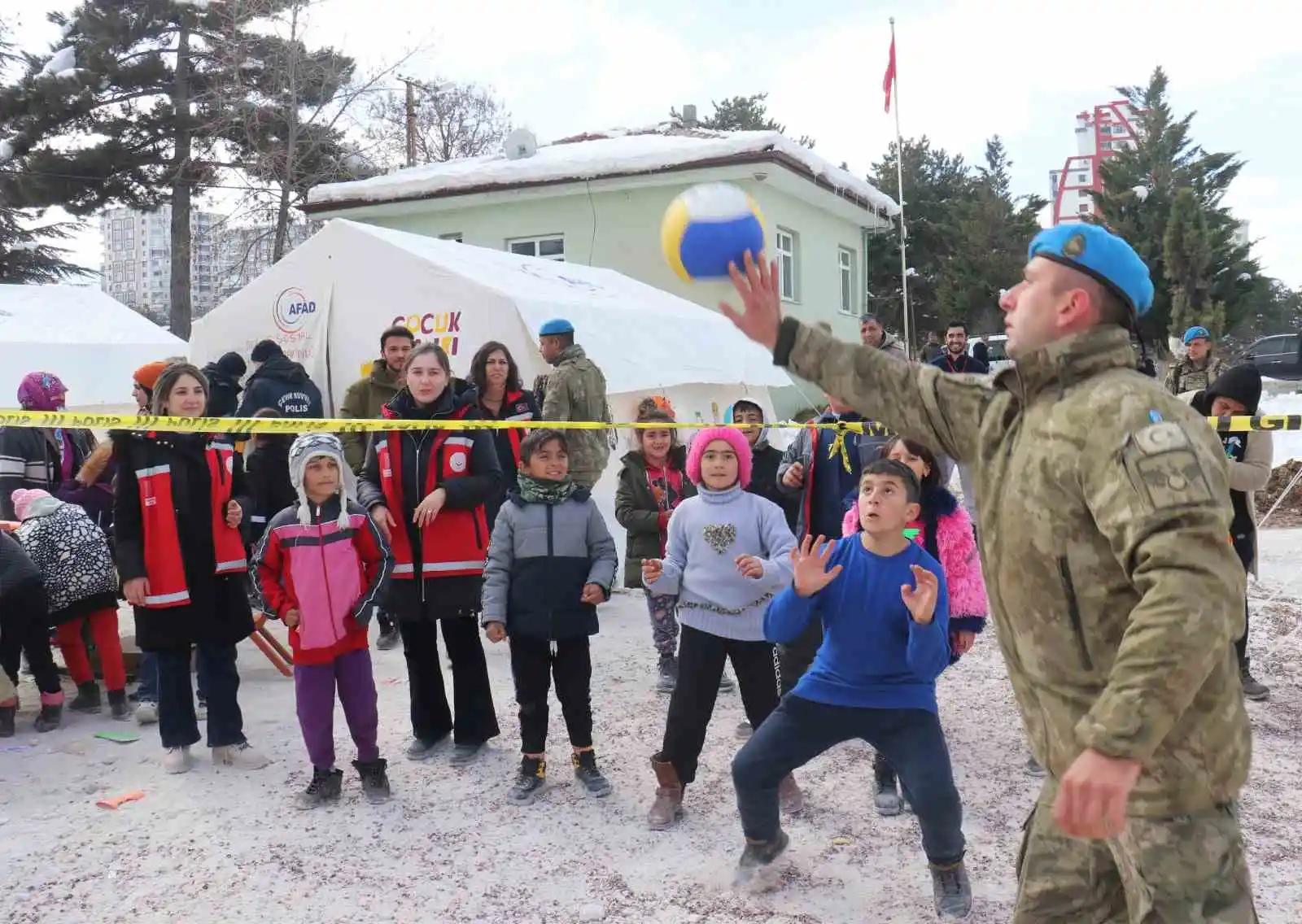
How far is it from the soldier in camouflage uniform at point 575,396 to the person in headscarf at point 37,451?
3.04 meters

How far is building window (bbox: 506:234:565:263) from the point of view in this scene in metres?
21.1

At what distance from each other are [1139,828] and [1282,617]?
6.85m

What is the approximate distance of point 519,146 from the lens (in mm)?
21172

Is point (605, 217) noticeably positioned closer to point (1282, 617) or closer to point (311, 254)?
point (311, 254)

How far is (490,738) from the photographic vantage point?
5.30 m

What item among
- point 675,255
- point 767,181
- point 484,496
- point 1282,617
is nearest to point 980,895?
point 675,255

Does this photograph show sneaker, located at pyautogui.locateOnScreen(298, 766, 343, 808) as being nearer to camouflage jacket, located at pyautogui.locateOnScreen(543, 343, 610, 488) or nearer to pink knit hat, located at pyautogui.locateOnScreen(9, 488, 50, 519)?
pink knit hat, located at pyautogui.locateOnScreen(9, 488, 50, 519)

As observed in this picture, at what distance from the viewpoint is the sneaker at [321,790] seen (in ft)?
14.7

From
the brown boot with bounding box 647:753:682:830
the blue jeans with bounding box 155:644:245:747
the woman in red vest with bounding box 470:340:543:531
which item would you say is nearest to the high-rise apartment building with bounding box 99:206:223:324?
the woman in red vest with bounding box 470:340:543:531

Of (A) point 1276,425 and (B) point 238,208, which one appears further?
(B) point 238,208

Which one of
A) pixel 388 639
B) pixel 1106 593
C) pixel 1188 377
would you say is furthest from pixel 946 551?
pixel 1188 377

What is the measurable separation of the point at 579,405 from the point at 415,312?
285 cm

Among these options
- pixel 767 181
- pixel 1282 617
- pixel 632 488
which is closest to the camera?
pixel 632 488

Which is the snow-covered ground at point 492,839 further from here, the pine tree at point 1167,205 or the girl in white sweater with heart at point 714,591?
the pine tree at point 1167,205
